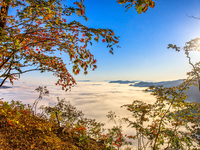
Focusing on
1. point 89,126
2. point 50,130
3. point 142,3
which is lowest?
point 89,126

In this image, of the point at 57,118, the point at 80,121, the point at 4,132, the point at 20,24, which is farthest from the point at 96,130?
the point at 20,24

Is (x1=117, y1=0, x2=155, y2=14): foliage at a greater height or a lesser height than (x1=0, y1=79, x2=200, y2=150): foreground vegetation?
greater

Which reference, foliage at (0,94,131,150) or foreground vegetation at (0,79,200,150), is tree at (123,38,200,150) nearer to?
foreground vegetation at (0,79,200,150)

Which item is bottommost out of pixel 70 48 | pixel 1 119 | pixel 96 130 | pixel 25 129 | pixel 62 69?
pixel 96 130

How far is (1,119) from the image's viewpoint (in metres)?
4.26

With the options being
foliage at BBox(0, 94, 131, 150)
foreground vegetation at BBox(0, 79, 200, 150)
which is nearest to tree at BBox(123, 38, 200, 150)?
foreground vegetation at BBox(0, 79, 200, 150)

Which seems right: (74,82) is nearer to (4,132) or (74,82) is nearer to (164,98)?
(4,132)

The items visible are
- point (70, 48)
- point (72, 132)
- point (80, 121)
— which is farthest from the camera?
point (80, 121)

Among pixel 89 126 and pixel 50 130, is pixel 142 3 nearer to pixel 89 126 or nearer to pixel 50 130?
pixel 50 130

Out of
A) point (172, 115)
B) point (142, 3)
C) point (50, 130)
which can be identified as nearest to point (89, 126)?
point (50, 130)

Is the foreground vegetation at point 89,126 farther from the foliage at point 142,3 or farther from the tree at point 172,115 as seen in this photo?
the foliage at point 142,3

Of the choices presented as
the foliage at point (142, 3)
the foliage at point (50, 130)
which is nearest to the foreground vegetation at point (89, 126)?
the foliage at point (50, 130)

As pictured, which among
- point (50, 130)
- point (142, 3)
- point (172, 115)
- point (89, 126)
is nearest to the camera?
point (142, 3)

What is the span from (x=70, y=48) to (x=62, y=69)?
4.22 ft
